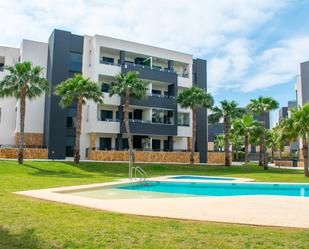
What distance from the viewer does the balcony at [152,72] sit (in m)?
40.0

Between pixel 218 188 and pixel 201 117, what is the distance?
88.8 feet

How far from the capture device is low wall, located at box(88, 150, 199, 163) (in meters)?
36.2

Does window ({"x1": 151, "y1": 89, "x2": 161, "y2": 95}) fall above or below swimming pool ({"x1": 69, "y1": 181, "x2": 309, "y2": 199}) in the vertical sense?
above

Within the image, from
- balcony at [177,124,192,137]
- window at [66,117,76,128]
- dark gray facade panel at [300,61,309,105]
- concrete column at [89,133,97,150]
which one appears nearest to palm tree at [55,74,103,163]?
concrete column at [89,133,97,150]

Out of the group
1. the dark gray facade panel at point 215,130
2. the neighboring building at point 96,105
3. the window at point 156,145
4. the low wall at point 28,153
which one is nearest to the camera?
the low wall at point 28,153

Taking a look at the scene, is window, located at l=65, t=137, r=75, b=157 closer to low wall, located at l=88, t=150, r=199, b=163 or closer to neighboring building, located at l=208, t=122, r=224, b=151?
low wall, located at l=88, t=150, r=199, b=163

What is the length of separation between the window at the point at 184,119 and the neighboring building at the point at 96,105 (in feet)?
1.53

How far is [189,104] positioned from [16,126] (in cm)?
1997

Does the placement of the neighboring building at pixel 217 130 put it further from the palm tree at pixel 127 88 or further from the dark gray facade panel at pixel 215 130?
the palm tree at pixel 127 88

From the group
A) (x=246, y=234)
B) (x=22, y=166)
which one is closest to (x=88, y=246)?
(x=246, y=234)

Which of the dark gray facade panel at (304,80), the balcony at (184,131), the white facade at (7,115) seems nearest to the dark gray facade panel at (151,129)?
the balcony at (184,131)

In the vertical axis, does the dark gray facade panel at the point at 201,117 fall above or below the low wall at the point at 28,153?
above

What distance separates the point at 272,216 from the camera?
9055 millimetres

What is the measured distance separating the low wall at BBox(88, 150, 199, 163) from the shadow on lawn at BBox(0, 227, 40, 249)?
29.1 metres
